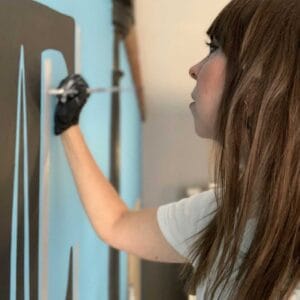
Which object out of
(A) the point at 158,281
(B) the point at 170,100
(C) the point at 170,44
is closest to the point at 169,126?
(B) the point at 170,100

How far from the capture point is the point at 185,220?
0.86 m

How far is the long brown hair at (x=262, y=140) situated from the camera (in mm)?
666

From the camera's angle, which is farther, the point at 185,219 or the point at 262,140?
the point at 185,219

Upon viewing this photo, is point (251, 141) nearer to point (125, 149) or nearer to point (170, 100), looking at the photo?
point (125, 149)

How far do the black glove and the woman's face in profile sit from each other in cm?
18

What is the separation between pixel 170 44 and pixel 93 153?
4.78ft

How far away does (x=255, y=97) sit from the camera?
2.23ft

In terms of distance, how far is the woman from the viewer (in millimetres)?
667

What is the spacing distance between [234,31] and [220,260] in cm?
33

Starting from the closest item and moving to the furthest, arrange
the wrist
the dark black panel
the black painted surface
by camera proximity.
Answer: the dark black panel, the wrist, the black painted surface

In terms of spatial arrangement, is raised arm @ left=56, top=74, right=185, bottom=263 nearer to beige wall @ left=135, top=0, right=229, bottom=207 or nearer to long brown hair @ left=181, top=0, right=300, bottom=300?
long brown hair @ left=181, top=0, right=300, bottom=300

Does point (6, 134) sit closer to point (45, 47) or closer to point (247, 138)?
point (45, 47)

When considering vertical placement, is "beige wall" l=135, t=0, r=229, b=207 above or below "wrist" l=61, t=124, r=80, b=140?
above

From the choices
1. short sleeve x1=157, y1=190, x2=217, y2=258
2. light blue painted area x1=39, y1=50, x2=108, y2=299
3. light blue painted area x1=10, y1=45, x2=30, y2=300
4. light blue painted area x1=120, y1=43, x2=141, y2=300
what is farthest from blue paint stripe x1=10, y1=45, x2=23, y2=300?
light blue painted area x1=120, y1=43, x2=141, y2=300
